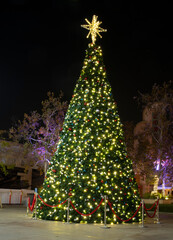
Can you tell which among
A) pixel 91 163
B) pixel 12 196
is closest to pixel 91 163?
pixel 91 163

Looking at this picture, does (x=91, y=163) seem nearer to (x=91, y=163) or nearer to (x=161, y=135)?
(x=91, y=163)

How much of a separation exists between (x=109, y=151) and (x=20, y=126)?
17838 millimetres

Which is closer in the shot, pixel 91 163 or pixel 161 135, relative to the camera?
pixel 91 163

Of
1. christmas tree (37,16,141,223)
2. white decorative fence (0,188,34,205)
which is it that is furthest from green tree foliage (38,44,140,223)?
white decorative fence (0,188,34,205)

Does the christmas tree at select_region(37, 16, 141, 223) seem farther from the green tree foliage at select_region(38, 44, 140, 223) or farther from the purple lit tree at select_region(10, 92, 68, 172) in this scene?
the purple lit tree at select_region(10, 92, 68, 172)

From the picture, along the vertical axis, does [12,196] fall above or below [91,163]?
below

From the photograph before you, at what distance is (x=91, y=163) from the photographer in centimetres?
1159

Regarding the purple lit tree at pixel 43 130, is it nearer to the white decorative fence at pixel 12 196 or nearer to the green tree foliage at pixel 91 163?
the white decorative fence at pixel 12 196

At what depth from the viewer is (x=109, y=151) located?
11.9 meters

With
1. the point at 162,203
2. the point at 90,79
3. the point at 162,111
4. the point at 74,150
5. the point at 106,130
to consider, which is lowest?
the point at 162,203

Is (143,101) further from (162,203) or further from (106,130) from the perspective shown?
(106,130)

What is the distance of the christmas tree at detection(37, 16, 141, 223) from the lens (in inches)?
442

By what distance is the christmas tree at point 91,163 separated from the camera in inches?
442

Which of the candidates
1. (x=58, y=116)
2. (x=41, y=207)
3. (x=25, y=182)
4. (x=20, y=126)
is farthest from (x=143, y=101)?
(x=25, y=182)
